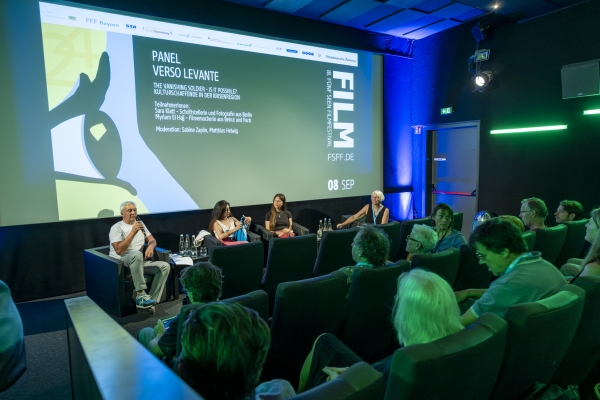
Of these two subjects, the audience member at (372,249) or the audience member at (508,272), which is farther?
the audience member at (372,249)

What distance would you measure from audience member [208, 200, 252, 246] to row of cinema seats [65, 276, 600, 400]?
9.60 feet

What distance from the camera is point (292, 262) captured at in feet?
11.3

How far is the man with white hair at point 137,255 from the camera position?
3.96 metres

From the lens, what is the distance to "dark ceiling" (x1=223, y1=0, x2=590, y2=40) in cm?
537

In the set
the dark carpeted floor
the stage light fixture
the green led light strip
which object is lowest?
the dark carpeted floor

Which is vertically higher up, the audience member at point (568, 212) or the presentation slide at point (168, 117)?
the presentation slide at point (168, 117)

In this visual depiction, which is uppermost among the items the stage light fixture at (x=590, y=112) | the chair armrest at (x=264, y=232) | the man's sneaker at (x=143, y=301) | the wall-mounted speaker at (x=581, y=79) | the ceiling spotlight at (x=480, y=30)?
the ceiling spotlight at (x=480, y=30)

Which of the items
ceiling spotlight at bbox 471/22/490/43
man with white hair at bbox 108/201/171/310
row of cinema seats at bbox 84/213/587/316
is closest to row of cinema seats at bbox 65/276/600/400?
row of cinema seats at bbox 84/213/587/316

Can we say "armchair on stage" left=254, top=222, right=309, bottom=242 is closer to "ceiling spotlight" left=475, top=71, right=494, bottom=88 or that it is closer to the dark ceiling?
the dark ceiling

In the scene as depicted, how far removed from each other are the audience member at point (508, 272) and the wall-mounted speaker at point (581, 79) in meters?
4.25

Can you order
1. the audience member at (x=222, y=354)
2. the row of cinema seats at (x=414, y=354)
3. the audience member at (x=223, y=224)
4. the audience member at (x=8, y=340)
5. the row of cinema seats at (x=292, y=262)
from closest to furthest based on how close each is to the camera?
the row of cinema seats at (x=414, y=354) < the audience member at (x=222, y=354) < the audience member at (x=8, y=340) < the row of cinema seats at (x=292, y=262) < the audience member at (x=223, y=224)

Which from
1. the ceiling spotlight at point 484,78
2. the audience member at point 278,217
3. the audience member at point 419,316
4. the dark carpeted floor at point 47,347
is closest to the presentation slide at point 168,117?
the audience member at point 278,217

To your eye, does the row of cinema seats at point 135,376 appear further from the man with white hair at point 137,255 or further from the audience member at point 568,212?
the audience member at point 568,212

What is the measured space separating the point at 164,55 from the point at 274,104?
1722 millimetres
